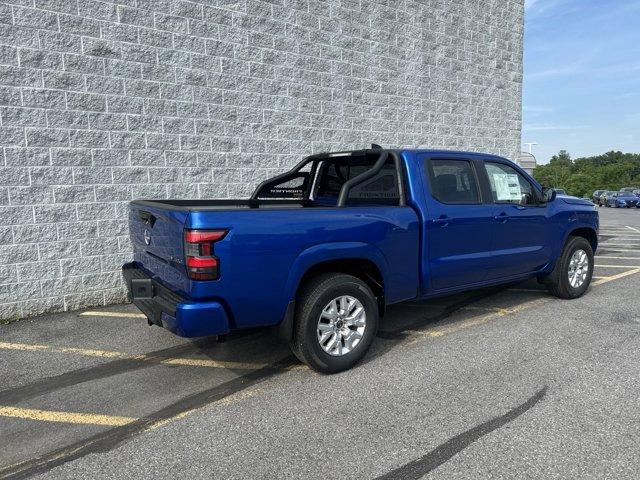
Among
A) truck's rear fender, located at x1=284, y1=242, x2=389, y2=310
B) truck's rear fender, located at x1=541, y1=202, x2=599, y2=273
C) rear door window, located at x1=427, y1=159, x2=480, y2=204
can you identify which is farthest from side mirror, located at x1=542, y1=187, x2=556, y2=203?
truck's rear fender, located at x1=284, y1=242, x2=389, y2=310

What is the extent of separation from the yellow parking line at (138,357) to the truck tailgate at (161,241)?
0.84 m

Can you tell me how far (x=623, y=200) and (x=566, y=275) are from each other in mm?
38326

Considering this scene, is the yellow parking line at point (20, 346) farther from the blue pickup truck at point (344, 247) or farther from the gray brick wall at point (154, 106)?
the blue pickup truck at point (344, 247)

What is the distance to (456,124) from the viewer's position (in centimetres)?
1060

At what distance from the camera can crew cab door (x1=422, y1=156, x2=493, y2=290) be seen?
478 cm

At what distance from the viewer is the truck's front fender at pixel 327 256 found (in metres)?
3.82

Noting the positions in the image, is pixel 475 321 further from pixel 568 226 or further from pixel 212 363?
pixel 212 363

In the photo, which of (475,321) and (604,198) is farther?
(604,198)

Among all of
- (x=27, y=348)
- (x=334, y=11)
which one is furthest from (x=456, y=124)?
(x=27, y=348)

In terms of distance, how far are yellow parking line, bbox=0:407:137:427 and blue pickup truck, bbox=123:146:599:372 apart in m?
0.70

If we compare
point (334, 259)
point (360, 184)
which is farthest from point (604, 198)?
point (334, 259)

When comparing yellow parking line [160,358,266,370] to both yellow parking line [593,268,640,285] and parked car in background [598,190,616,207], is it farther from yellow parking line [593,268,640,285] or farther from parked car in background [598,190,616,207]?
parked car in background [598,190,616,207]

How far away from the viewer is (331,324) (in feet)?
13.5

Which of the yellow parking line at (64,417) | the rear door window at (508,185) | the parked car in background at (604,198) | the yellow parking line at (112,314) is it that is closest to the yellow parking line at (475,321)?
the rear door window at (508,185)
